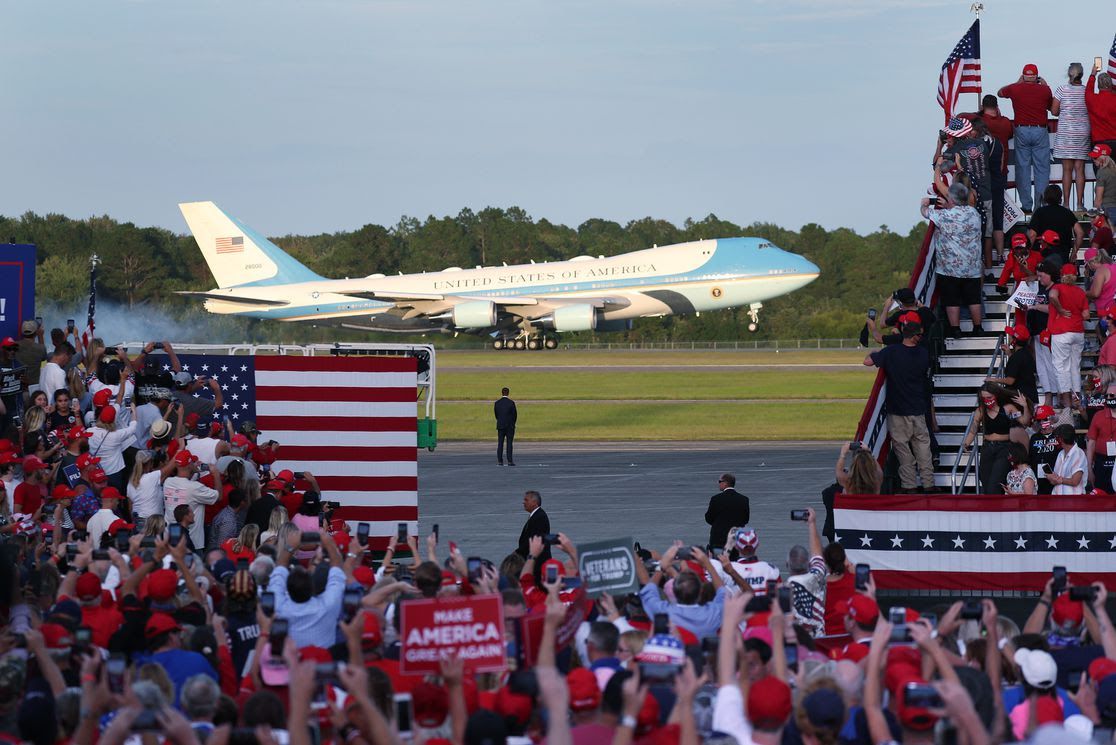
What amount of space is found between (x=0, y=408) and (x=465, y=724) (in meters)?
10.9

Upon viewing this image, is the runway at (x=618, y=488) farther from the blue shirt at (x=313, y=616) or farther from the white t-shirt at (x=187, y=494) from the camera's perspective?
the blue shirt at (x=313, y=616)

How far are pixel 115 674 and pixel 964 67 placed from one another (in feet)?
65.8

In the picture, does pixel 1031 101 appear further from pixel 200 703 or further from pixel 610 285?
pixel 610 285

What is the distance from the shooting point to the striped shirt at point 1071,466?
46.9 feet

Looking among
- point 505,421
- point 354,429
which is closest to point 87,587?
point 354,429

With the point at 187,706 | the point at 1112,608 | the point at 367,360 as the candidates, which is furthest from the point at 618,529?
the point at 187,706

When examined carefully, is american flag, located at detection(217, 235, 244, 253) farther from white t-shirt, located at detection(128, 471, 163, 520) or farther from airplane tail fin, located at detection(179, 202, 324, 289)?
white t-shirt, located at detection(128, 471, 163, 520)

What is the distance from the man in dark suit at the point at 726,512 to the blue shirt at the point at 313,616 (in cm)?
736

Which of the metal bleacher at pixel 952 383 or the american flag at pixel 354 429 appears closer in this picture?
the metal bleacher at pixel 952 383

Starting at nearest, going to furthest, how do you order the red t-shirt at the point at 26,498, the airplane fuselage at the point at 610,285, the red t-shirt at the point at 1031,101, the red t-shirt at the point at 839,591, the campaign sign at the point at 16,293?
the red t-shirt at the point at 839,591, the red t-shirt at the point at 26,498, the campaign sign at the point at 16,293, the red t-shirt at the point at 1031,101, the airplane fuselage at the point at 610,285

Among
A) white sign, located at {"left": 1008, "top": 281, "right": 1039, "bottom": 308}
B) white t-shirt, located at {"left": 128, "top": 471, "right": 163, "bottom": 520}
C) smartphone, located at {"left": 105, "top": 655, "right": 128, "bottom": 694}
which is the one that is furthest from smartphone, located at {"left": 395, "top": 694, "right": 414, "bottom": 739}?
white sign, located at {"left": 1008, "top": 281, "right": 1039, "bottom": 308}

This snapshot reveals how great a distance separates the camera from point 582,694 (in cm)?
577

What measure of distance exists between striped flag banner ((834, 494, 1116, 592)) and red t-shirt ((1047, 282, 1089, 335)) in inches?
114

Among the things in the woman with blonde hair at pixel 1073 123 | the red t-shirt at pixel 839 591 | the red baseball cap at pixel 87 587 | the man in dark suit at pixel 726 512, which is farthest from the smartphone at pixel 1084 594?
the woman with blonde hair at pixel 1073 123
